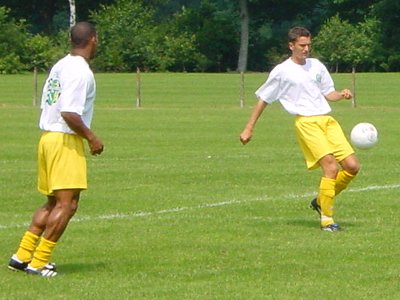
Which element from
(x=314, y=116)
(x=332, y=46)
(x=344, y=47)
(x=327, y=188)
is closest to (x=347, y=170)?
(x=327, y=188)

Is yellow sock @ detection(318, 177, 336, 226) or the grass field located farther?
yellow sock @ detection(318, 177, 336, 226)

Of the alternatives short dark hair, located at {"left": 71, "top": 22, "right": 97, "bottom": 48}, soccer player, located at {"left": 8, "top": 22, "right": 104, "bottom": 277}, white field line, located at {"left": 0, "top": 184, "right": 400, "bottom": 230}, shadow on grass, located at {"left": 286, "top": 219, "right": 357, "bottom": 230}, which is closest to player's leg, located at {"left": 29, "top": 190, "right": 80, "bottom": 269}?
soccer player, located at {"left": 8, "top": 22, "right": 104, "bottom": 277}

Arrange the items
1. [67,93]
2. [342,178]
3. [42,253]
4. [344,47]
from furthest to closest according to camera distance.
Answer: [344,47], [342,178], [42,253], [67,93]

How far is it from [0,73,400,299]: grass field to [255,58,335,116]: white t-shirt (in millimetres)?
1166

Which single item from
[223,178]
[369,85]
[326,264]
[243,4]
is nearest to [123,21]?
[243,4]

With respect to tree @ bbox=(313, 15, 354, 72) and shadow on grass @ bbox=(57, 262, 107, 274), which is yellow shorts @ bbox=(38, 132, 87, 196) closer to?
shadow on grass @ bbox=(57, 262, 107, 274)

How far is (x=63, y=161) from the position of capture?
988cm

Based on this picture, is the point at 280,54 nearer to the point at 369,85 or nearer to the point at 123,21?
the point at 123,21

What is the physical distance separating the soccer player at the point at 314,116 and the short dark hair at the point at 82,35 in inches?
125

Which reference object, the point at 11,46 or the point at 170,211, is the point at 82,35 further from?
the point at 11,46

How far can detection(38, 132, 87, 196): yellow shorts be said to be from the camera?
32.4 feet

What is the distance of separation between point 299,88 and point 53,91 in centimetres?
369

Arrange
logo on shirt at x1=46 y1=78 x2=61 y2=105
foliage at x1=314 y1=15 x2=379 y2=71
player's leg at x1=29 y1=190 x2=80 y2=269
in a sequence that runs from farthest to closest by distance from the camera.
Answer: foliage at x1=314 y1=15 x2=379 y2=71, player's leg at x1=29 y1=190 x2=80 y2=269, logo on shirt at x1=46 y1=78 x2=61 y2=105

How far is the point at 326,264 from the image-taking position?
10.6 metres
